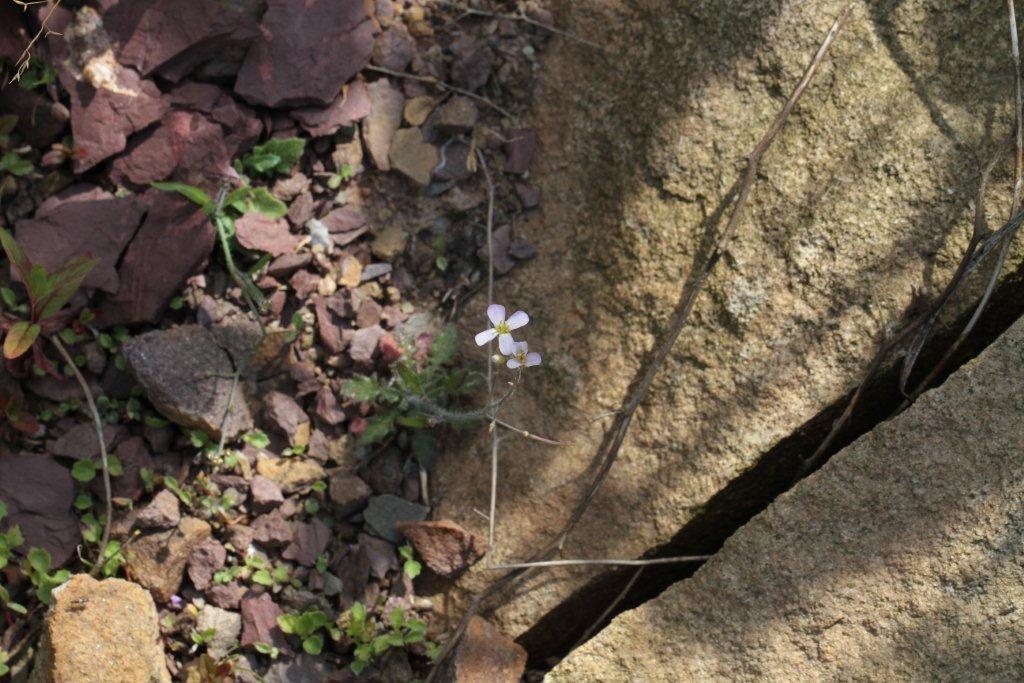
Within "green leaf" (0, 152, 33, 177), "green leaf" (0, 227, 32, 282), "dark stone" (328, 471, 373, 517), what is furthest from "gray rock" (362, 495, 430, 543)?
"green leaf" (0, 152, 33, 177)

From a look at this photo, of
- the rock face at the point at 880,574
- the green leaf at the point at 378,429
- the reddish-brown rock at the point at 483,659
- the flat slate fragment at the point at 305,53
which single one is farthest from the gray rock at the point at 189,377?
the rock face at the point at 880,574

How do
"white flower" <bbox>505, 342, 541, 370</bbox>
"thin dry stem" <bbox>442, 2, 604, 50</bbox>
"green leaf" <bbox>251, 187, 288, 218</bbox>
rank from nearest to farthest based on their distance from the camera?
"white flower" <bbox>505, 342, 541, 370</bbox> → "green leaf" <bbox>251, 187, 288, 218</bbox> → "thin dry stem" <bbox>442, 2, 604, 50</bbox>

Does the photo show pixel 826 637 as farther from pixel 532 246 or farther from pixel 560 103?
pixel 560 103

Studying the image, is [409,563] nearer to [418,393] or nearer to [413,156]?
[418,393]

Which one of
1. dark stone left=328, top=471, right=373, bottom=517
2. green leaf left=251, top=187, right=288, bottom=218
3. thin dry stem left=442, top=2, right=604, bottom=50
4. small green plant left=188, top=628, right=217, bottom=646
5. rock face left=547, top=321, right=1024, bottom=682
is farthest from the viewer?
thin dry stem left=442, top=2, right=604, bottom=50

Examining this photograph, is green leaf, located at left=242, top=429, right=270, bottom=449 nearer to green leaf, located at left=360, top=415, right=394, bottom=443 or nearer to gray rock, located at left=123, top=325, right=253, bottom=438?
gray rock, located at left=123, top=325, right=253, bottom=438

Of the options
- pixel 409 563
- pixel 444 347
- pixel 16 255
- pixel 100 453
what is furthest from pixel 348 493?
pixel 16 255

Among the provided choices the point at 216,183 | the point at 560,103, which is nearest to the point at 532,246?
the point at 560,103

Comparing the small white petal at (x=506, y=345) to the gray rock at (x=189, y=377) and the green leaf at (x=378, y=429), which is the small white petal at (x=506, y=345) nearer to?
the green leaf at (x=378, y=429)
